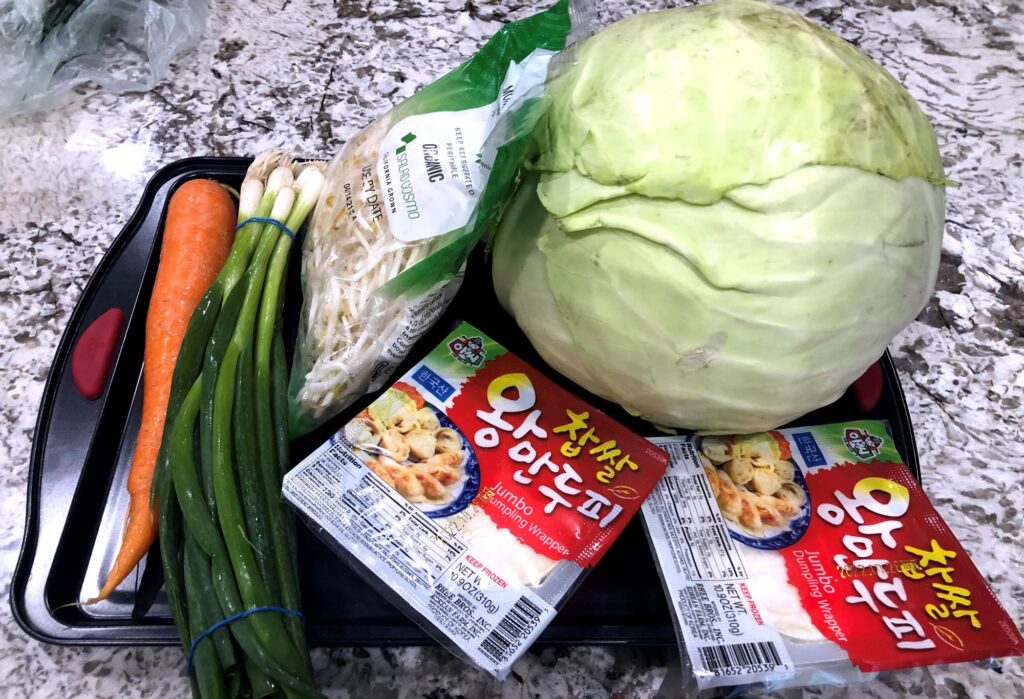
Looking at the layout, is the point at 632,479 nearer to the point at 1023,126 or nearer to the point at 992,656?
the point at 992,656

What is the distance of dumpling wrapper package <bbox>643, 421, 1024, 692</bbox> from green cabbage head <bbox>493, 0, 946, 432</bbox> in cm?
8

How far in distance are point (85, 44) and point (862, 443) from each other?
1.36 metres

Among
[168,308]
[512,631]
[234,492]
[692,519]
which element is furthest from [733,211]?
[168,308]

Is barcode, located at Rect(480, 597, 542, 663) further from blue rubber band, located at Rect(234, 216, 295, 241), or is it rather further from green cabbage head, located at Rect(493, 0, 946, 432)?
blue rubber band, located at Rect(234, 216, 295, 241)

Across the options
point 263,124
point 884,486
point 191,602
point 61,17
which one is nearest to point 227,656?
point 191,602

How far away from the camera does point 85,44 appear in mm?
1162

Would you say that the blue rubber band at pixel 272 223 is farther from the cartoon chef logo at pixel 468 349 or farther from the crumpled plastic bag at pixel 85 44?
the crumpled plastic bag at pixel 85 44

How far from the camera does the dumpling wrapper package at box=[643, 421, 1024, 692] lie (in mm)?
595

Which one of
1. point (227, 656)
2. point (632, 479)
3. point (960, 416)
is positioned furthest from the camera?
point (960, 416)

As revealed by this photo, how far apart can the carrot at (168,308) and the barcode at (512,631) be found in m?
0.37

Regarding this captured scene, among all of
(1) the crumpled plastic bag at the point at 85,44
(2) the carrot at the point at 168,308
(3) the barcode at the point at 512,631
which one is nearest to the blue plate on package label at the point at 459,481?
(3) the barcode at the point at 512,631

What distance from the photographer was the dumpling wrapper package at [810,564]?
1.95ft

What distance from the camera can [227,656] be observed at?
0.58 metres

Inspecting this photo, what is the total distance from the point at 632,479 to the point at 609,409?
0.12 m
